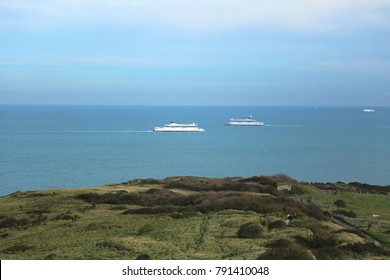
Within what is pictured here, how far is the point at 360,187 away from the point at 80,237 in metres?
51.9

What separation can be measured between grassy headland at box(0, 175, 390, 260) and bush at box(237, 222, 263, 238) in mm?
57

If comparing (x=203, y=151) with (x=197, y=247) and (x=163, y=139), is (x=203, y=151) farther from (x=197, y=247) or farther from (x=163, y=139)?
(x=197, y=247)

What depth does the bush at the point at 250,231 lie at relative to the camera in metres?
28.5

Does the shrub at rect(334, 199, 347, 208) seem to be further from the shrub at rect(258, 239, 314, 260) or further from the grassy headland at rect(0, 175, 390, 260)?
the shrub at rect(258, 239, 314, 260)

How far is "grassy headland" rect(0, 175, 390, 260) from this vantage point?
Result: 81.5 ft

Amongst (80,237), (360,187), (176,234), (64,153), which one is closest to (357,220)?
(176,234)

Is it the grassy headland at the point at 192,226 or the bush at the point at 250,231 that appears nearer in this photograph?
the grassy headland at the point at 192,226

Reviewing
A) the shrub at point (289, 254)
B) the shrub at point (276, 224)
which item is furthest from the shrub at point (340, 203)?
the shrub at point (289, 254)

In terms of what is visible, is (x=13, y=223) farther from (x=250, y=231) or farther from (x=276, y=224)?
(x=276, y=224)

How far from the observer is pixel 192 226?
3278cm

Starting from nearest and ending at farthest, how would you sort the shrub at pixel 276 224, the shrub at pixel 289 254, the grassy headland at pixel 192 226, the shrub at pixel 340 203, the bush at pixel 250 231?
the shrub at pixel 289 254, the grassy headland at pixel 192 226, the bush at pixel 250 231, the shrub at pixel 276 224, the shrub at pixel 340 203

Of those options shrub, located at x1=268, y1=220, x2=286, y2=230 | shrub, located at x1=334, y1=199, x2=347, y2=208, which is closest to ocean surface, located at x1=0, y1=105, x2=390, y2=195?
shrub, located at x1=334, y1=199, x2=347, y2=208

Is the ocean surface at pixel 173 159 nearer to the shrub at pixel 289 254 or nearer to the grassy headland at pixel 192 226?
the grassy headland at pixel 192 226

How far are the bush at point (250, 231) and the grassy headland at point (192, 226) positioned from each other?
0.06 m
